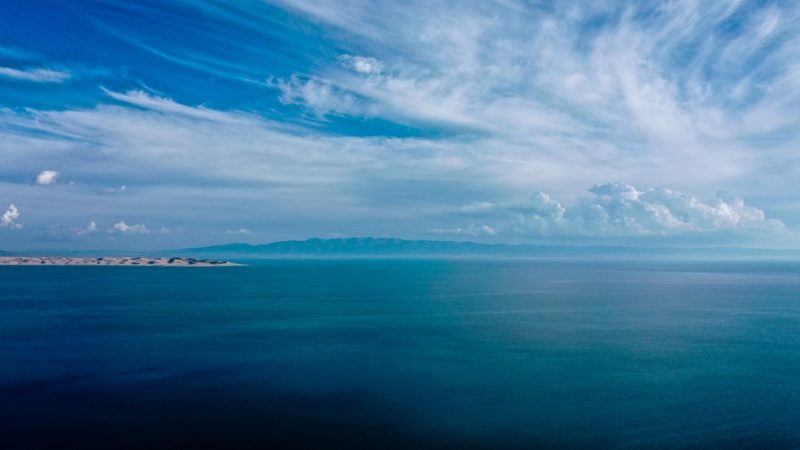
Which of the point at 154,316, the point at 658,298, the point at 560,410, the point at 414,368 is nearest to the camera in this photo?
the point at 560,410

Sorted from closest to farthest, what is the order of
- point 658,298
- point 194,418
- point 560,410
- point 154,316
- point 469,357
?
point 194,418 < point 560,410 < point 469,357 < point 154,316 < point 658,298

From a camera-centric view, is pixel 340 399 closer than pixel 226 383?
Yes

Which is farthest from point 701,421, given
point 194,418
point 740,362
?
point 194,418

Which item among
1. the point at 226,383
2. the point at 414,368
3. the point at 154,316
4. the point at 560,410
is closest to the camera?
the point at 560,410

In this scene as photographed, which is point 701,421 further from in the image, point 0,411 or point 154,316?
point 154,316

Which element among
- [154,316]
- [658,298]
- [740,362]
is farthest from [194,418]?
[658,298]

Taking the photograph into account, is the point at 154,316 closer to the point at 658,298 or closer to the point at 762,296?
the point at 658,298

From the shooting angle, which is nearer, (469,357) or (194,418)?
(194,418)
